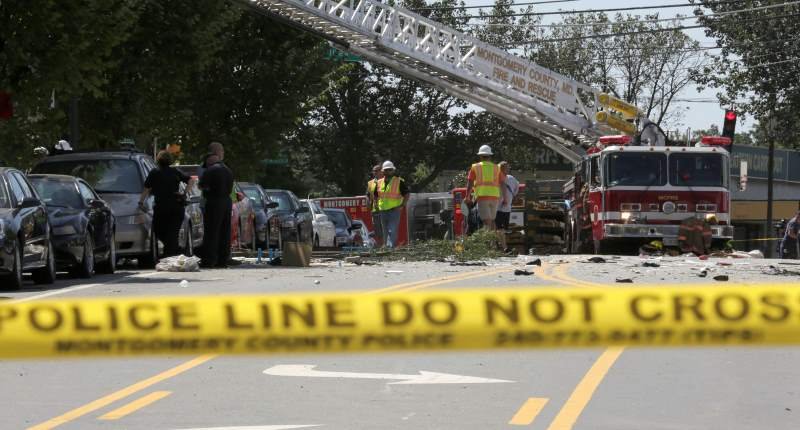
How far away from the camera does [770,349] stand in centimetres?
1180

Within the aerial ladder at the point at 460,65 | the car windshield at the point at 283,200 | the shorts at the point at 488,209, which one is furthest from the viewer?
the car windshield at the point at 283,200

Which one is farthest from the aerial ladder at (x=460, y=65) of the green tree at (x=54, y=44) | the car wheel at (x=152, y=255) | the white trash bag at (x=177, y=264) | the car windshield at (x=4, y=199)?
the car windshield at (x=4, y=199)

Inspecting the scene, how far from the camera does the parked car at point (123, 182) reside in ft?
73.7

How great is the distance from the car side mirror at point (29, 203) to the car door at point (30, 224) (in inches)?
1.4

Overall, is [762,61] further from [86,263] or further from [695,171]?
[86,263]

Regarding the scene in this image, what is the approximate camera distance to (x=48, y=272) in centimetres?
1814

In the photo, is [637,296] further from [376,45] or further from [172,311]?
[376,45]

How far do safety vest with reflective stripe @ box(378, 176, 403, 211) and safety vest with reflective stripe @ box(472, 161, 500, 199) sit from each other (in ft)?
4.18

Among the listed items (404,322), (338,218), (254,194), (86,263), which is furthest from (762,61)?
(404,322)

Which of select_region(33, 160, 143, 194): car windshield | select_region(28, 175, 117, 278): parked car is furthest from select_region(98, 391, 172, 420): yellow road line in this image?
select_region(33, 160, 143, 194): car windshield

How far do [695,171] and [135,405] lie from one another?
2198cm

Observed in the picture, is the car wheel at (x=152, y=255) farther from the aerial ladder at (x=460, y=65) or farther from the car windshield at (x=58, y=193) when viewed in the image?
the aerial ladder at (x=460, y=65)

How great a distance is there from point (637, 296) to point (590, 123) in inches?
1108

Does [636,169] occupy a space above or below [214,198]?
above
